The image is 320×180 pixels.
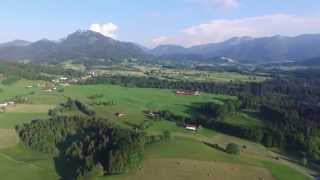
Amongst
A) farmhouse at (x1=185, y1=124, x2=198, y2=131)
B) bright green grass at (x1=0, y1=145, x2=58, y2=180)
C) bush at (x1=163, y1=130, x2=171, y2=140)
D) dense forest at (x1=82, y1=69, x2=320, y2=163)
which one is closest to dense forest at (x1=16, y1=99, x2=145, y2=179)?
bright green grass at (x1=0, y1=145, x2=58, y2=180)

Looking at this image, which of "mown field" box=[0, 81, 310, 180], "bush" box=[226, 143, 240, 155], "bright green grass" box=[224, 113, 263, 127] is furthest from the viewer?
"bright green grass" box=[224, 113, 263, 127]

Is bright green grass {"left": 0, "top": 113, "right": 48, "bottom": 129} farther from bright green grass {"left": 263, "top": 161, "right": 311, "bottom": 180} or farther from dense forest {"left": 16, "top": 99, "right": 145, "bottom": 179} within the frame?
bright green grass {"left": 263, "top": 161, "right": 311, "bottom": 180}

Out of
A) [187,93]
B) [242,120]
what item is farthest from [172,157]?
[187,93]

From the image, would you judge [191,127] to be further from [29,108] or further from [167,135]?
[29,108]

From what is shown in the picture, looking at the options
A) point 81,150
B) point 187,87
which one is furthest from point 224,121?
point 187,87

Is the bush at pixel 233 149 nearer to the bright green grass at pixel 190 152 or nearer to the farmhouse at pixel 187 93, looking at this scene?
the bright green grass at pixel 190 152

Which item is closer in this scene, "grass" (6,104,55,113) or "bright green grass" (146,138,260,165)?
"bright green grass" (146,138,260,165)

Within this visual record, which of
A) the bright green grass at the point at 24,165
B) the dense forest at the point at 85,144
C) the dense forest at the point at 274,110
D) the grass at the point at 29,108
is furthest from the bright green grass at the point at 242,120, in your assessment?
the bright green grass at the point at 24,165

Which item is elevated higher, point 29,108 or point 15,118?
point 29,108

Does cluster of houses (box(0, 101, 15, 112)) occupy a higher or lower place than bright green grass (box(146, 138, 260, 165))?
higher

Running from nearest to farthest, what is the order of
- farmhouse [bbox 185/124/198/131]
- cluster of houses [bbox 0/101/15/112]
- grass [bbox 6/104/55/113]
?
farmhouse [bbox 185/124/198/131] < grass [bbox 6/104/55/113] < cluster of houses [bbox 0/101/15/112]

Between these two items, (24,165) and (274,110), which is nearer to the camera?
(24,165)
